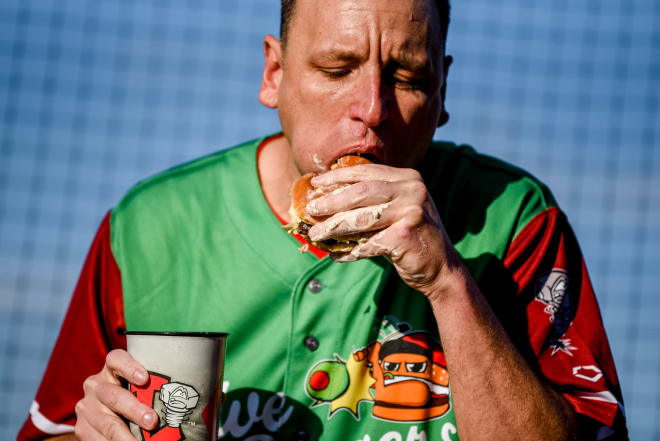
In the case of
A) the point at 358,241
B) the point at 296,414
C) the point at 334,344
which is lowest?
the point at 296,414

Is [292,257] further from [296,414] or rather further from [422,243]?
[422,243]

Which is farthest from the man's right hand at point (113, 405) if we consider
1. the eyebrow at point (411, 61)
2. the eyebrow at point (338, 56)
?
the eyebrow at point (411, 61)

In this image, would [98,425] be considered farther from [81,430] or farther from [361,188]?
[361,188]

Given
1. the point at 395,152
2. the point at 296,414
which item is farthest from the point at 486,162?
the point at 296,414

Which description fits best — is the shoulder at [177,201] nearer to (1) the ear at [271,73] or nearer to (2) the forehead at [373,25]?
(1) the ear at [271,73]

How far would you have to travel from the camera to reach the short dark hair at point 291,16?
2.19 m

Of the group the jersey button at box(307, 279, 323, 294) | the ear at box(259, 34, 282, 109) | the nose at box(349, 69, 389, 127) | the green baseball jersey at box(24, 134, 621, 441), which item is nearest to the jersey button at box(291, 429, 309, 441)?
the green baseball jersey at box(24, 134, 621, 441)

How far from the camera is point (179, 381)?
1.47 meters

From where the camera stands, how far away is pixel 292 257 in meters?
2.26

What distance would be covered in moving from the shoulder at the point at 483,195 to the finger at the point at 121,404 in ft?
4.04

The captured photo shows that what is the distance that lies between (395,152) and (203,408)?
97cm

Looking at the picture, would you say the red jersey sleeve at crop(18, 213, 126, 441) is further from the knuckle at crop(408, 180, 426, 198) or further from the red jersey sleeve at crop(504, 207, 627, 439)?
the red jersey sleeve at crop(504, 207, 627, 439)

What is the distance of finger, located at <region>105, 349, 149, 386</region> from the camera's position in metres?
1.49

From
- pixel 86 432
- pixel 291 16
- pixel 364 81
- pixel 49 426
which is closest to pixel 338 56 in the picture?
pixel 364 81
